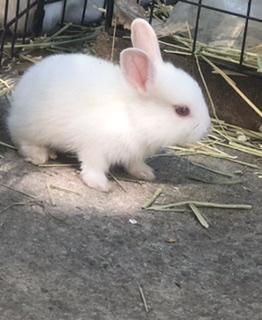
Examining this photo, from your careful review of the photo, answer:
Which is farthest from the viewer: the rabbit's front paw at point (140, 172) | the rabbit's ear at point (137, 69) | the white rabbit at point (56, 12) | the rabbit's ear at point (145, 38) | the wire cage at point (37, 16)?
the white rabbit at point (56, 12)

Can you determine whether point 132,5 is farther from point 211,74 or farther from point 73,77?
point 73,77

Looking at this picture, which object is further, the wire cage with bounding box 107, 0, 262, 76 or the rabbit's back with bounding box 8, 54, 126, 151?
the wire cage with bounding box 107, 0, 262, 76

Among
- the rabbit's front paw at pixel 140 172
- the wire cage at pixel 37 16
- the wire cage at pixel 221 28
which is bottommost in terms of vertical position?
the rabbit's front paw at pixel 140 172

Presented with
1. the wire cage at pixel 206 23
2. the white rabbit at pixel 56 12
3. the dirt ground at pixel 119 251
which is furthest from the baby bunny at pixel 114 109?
the white rabbit at pixel 56 12

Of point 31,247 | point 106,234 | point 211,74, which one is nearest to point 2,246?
A: point 31,247

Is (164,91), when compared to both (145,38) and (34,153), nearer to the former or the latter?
(145,38)

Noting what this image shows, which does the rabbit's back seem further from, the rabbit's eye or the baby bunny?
the rabbit's eye

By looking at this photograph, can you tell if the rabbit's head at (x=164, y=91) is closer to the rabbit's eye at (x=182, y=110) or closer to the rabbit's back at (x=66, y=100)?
the rabbit's eye at (x=182, y=110)

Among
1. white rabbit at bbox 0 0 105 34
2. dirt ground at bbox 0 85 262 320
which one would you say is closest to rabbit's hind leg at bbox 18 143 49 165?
dirt ground at bbox 0 85 262 320
